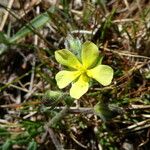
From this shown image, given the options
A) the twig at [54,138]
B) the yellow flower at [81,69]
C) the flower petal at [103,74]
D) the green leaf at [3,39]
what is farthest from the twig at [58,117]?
the green leaf at [3,39]

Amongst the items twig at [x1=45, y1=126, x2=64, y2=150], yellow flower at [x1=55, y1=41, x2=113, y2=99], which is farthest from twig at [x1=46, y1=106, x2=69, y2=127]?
yellow flower at [x1=55, y1=41, x2=113, y2=99]

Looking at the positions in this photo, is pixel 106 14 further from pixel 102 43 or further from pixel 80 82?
pixel 80 82

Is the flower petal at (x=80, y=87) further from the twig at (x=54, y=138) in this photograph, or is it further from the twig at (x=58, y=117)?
the twig at (x=54, y=138)

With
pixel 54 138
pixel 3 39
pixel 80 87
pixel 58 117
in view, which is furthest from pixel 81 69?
pixel 3 39

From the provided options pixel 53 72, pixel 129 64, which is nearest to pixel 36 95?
pixel 53 72

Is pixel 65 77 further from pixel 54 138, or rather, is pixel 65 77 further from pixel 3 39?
pixel 3 39

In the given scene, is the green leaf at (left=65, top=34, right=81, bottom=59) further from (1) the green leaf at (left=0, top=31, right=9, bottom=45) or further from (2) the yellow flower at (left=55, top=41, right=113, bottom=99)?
(1) the green leaf at (left=0, top=31, right=9, bottom=45)

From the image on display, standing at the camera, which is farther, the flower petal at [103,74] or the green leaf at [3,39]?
the green leaf at [3,39]

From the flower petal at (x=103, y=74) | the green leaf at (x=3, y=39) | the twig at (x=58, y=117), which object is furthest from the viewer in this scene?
the green leaf at (x=3, y=39)
